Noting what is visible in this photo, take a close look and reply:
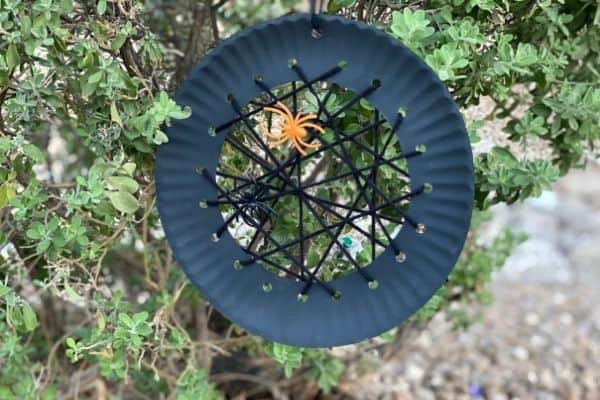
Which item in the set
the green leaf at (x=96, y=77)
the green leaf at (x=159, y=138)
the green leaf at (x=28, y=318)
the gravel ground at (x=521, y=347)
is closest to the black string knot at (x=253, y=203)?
the green leaf at (x=159, y=138)

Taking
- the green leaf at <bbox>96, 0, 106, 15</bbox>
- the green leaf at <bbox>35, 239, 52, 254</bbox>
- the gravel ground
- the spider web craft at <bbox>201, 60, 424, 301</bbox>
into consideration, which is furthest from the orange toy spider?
the gravel ground

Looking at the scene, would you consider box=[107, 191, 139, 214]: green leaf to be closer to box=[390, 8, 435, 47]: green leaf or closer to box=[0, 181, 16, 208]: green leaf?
box=[0, 181, 16, 208]: green leaf

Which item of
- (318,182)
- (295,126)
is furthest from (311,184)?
(295,126)

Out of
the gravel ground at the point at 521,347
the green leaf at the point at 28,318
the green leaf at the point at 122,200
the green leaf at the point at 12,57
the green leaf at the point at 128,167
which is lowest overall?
the gravel ground at the point at 521,347

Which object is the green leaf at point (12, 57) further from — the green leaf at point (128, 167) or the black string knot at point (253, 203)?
the black string knot at point (253, 203)

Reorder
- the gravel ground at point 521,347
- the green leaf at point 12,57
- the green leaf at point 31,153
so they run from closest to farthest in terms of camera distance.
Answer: the green leaf at point 12,57 < the green leaf at point 31,153 < the gravel ground at point 521,347

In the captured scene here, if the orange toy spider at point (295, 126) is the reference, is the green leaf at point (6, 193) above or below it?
below

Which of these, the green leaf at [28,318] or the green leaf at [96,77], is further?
the green leaf at [28,318]

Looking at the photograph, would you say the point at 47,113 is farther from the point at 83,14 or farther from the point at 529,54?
the point at 529,54
